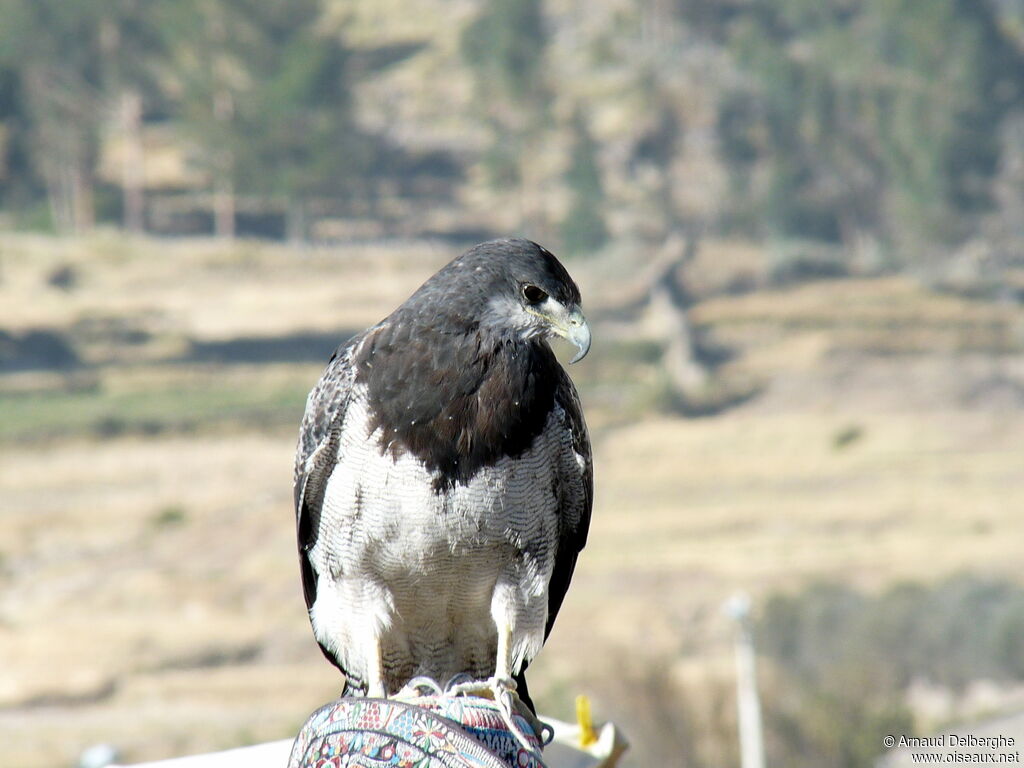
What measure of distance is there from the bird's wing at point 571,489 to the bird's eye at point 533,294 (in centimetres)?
35

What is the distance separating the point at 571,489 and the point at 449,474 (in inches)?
21.6

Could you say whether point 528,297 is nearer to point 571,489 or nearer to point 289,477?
point 571,489

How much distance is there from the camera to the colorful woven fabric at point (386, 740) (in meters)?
2.87

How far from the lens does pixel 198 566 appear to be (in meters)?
33.5

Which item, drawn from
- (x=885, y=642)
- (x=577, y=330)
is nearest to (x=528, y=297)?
(x=577, y=330)

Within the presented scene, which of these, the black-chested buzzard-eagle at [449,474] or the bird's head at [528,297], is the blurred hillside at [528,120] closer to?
the black-chested buzzard-eagle at [449,474]

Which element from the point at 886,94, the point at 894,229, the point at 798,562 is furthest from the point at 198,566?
the point at 886,94

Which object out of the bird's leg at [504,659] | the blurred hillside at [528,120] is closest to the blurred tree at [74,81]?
the blurred hillside at [528,120]

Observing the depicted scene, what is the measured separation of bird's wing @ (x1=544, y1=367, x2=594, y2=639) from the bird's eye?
35 centimetres

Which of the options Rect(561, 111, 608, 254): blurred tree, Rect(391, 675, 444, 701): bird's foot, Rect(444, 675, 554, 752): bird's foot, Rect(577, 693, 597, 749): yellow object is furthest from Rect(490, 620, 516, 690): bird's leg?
Rect(561, 111, 608, 254): blurred tree

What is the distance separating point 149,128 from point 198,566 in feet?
47.3

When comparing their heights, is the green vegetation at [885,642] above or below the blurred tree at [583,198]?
below

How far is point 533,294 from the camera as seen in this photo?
3.55 m

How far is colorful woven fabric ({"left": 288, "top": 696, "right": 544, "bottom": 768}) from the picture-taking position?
287cm
